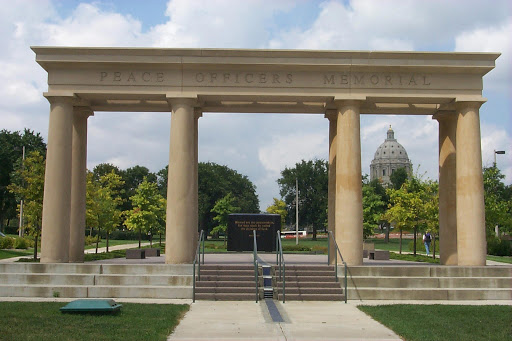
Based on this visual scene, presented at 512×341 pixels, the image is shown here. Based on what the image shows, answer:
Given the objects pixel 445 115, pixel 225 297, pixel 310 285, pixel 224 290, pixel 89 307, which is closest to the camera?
pixel 89 307

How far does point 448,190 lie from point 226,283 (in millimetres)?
10271

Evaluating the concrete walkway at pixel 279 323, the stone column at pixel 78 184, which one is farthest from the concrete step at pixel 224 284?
the stone column at pixel 78 184

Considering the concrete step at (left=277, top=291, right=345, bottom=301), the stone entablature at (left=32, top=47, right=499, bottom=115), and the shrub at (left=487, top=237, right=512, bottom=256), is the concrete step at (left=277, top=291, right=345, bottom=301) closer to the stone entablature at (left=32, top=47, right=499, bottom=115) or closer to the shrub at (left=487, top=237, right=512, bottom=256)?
the stone entablature at (left=32, top=47, right=499, bottom=115)

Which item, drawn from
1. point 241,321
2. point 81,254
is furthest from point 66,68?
point 241,321

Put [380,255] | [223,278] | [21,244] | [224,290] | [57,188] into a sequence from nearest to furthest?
[224,290], [223,278], [57,188], [380,255], [21,244]

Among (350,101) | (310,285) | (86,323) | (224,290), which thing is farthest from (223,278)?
(350,101)

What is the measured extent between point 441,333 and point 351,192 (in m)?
8.54

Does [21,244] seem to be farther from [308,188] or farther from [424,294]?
[308,188]

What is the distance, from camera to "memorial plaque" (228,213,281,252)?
91.0 feet

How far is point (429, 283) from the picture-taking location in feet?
59.0

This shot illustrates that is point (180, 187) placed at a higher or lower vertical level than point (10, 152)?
lower

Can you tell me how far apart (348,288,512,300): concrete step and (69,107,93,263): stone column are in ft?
35.5

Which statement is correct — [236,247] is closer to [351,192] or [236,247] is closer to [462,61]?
[351,192]

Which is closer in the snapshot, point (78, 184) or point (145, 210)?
point (78, 184)
